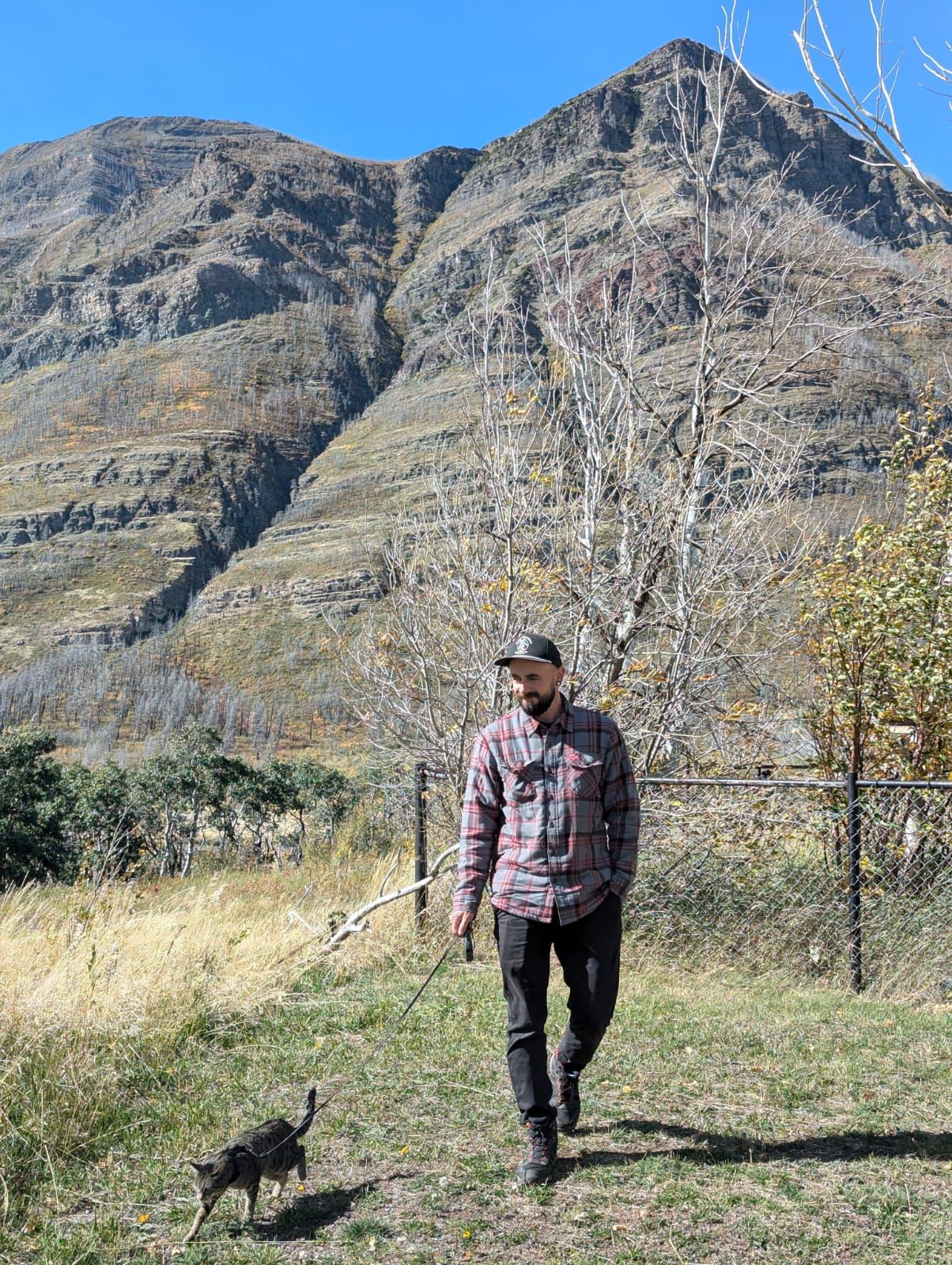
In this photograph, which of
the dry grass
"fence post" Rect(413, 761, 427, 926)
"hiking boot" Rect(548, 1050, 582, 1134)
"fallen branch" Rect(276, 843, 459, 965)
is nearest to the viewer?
"hiking boot" Rect(548, 1050, 582, 1134)

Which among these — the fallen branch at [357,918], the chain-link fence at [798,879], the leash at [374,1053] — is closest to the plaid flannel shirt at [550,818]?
the leash at [374,1053]

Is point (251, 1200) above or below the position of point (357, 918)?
above

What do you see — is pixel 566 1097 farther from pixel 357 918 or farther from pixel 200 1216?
pixel 357 918

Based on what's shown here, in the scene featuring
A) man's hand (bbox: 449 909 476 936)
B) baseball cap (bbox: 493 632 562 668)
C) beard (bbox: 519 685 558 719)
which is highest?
baseball cap (bbox: 493 632 562 668)

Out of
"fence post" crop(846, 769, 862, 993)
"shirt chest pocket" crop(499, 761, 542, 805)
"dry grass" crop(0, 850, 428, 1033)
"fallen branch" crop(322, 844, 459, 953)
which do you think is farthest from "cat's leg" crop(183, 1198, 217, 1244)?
"fence post" crop(846, 769, 862, 993)

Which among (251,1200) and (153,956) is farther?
(153,956)

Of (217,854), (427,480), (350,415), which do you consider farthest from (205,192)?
(427,480)

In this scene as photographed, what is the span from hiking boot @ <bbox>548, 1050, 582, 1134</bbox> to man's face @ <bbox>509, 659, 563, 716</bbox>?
141 centimetres

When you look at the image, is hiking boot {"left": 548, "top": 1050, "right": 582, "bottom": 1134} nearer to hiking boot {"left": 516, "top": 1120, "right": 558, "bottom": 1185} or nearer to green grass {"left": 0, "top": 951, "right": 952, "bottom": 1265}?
green grass {"left": 0, "top": 951, "right": 952, "bottom": 1265}

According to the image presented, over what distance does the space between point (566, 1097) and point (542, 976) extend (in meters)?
0.63

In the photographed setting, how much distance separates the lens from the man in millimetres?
3535

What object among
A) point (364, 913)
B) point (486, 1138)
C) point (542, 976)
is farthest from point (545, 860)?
point (364, 913)

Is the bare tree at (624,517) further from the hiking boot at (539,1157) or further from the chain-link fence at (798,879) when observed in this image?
the hiking boot at (539,1157)

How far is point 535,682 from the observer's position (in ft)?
11.9
